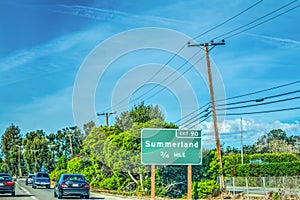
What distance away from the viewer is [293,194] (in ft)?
94.3

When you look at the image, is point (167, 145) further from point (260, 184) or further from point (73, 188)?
point (260, 184)

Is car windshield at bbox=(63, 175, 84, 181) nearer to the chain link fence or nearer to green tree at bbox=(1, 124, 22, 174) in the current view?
the chain link fence

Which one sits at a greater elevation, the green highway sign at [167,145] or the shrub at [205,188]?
the green highway sign at [167,145]

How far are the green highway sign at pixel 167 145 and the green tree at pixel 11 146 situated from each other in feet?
407

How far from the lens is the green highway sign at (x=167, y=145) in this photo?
32.8 meters

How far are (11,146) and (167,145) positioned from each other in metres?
135

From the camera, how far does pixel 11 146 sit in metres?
160

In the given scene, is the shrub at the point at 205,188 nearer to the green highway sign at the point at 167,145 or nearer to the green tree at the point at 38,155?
the green highway sign at the point at 167,145

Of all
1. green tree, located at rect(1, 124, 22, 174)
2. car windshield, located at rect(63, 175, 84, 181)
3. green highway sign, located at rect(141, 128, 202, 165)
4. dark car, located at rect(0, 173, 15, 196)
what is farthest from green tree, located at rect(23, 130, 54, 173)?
green highway sign, located at rect(141, 128, 202, 165)

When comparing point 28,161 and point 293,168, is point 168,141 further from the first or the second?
point 28,161

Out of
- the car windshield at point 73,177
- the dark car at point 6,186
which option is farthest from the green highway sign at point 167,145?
the dark car at point 6,186

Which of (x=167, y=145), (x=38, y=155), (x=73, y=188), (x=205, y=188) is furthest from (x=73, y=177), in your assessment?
(x=38, y=155)

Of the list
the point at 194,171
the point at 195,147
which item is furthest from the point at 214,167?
the point at 195,147

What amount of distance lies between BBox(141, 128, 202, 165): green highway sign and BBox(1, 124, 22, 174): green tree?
12403cm
